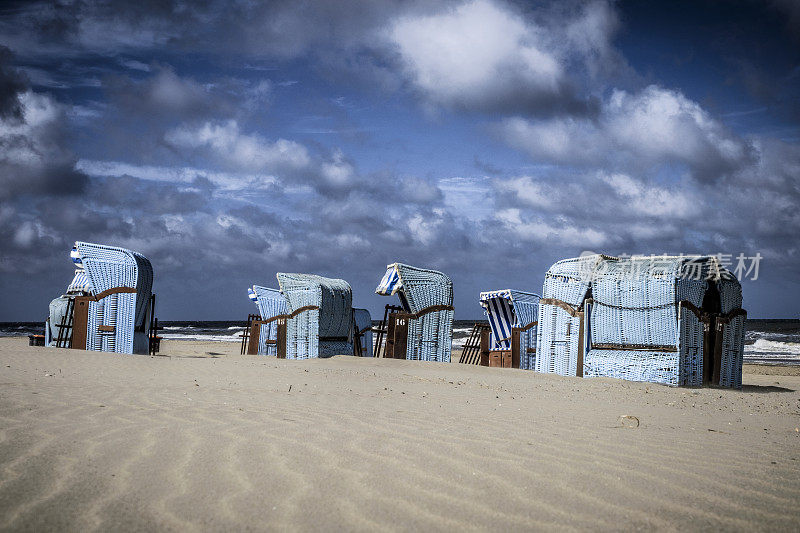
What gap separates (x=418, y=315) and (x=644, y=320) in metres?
7.17

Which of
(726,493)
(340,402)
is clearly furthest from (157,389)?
(726,493)

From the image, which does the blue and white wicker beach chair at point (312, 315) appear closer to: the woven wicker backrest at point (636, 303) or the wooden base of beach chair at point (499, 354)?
the wooden base of beach chair at point (499, 354)

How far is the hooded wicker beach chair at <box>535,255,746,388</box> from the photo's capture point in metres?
12.4

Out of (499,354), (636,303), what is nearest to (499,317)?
(499,354)

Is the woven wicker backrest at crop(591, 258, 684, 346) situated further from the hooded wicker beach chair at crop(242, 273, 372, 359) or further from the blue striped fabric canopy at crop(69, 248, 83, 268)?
the blue striped fabric canopy at crop(69, 248, 83, 268)

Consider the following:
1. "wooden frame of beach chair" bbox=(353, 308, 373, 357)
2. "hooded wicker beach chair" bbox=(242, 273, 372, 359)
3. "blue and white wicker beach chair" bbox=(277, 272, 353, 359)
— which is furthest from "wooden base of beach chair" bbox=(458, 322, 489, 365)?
"blue and white wicker beach chair" bbox=(277, 272, 353, 359)

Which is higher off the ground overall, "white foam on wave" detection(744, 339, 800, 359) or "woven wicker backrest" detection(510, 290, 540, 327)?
"woven wicker backrest" detection(510, 290, 540, 327)

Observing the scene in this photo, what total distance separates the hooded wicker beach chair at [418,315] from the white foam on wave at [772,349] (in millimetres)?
26397

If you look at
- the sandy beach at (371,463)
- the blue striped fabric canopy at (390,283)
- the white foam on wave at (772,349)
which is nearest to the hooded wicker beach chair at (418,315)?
the blue striped fabric canopy at (390,283)

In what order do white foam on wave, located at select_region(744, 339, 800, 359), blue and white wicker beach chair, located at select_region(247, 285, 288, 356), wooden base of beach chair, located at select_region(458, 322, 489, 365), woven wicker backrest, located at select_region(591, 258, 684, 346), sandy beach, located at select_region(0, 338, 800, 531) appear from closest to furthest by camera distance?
sandy beach, located at select_region(0, 338, 800, 531)
woven wicker backrest, located at select_region(591, 258, 684, 346)
wooden base of beach chair, located at select_region(458, 322, 489, 365)
blue and white wicker beach chair, located at select_region(247, 285, 288, 356)
white foam on wave, located at select_region(744, 339, 800, 359)

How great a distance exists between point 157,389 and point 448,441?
4424 mm

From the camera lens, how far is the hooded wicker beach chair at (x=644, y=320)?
12.4 metres

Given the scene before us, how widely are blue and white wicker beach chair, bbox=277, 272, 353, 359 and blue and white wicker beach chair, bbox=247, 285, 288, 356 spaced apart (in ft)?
14.1

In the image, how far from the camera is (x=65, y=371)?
9883 mm
